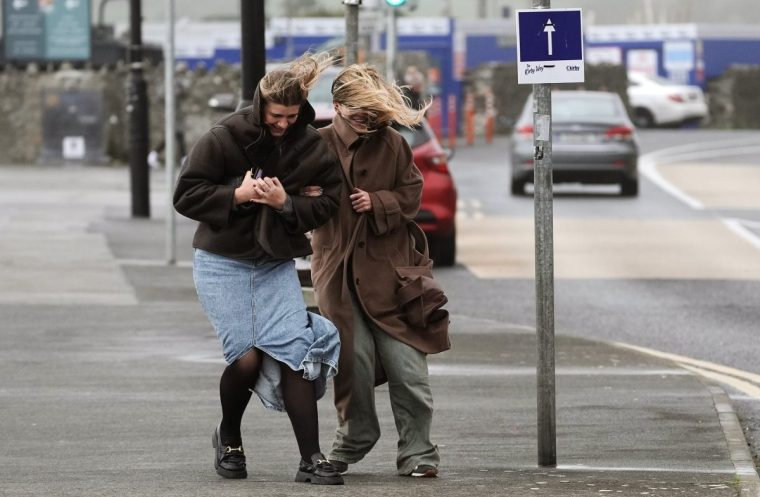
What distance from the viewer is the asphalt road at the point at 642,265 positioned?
1330cm

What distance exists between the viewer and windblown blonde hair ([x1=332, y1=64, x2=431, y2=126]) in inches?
279

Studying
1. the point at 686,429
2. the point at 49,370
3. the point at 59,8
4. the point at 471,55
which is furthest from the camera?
the point at 471,55

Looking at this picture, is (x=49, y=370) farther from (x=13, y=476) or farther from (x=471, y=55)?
(x=471, y=55)

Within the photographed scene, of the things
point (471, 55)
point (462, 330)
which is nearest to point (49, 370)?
point (462, 330)

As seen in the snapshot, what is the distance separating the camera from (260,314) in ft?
23.0

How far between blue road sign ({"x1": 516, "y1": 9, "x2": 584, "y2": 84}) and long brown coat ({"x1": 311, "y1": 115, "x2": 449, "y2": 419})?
2.20 ft

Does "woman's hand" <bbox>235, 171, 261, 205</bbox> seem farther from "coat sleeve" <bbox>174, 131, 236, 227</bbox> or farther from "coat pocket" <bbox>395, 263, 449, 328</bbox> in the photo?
"coat pocket" <bbox>395, 263, 449, 328</bbox>

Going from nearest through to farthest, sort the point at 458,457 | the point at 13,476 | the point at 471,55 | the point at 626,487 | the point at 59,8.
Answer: the point at 626,487 < the point at 13,476 < the point at 458,457 < the point at 59,8 < the point at 471,55

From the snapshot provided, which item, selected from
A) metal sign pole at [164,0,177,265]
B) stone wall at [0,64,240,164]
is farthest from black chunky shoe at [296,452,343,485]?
stone wall at [0,64,240,164]

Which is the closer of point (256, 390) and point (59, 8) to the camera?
point (256, 390)

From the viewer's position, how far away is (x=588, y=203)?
26.2 meters

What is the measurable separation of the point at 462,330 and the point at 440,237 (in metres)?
4.78

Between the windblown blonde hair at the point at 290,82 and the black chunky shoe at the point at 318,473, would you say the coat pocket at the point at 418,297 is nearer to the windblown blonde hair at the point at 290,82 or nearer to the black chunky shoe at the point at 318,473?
the black chunky shoe at the point at 318,473

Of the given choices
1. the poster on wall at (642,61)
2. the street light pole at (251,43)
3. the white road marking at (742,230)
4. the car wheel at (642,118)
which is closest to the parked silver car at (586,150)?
the white road marking at (742,230)
